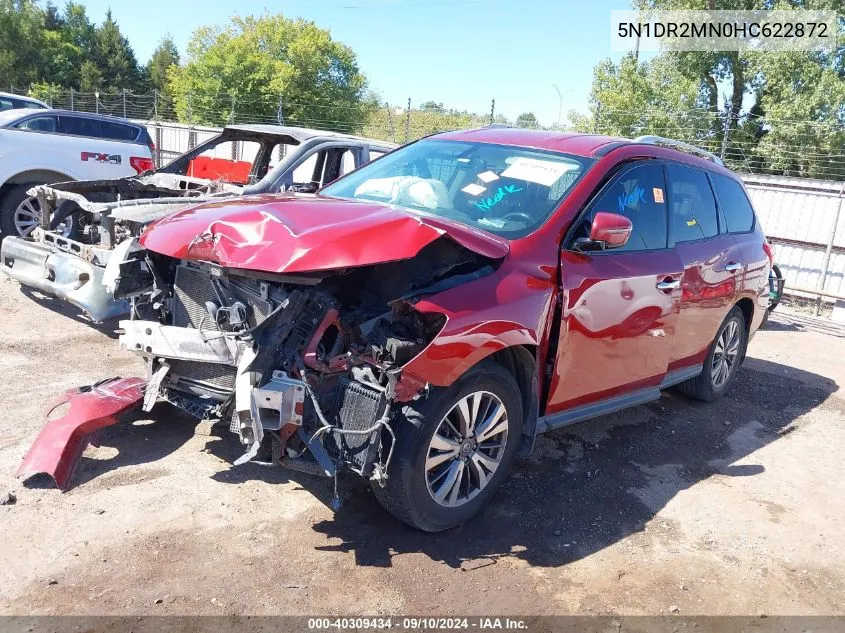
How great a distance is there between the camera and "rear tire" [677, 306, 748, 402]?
6.04 m

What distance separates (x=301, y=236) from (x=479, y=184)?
1.45 metres

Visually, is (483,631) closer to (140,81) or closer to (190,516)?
(190,516)

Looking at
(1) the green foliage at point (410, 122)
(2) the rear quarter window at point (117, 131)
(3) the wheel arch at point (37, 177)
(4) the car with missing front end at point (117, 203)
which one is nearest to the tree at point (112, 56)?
(1) the green foliage at point (410, 122)

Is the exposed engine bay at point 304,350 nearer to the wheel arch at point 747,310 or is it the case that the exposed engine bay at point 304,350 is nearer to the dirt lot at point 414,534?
the dirt lot at point 414,534

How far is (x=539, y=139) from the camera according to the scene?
4.68 metres

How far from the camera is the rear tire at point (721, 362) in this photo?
19.8ft

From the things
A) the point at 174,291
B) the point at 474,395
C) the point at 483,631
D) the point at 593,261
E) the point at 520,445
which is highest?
the point at 593,261

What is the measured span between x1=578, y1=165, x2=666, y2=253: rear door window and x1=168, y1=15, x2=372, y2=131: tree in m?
29.6

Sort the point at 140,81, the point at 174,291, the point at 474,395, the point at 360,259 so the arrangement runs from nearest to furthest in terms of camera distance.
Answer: the point at 360,259, the point at 474,395, the point at 174,291, the point at 140,81

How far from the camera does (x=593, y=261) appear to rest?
13.5 feet

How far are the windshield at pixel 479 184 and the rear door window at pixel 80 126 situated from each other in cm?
625

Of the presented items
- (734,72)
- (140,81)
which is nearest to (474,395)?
(734,72)

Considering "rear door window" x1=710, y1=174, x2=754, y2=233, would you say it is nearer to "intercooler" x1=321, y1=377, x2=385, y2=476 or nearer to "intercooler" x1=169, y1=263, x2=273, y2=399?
"intercooler" x1=321, y1=377, x2=385, y2=476

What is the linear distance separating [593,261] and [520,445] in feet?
3.79
